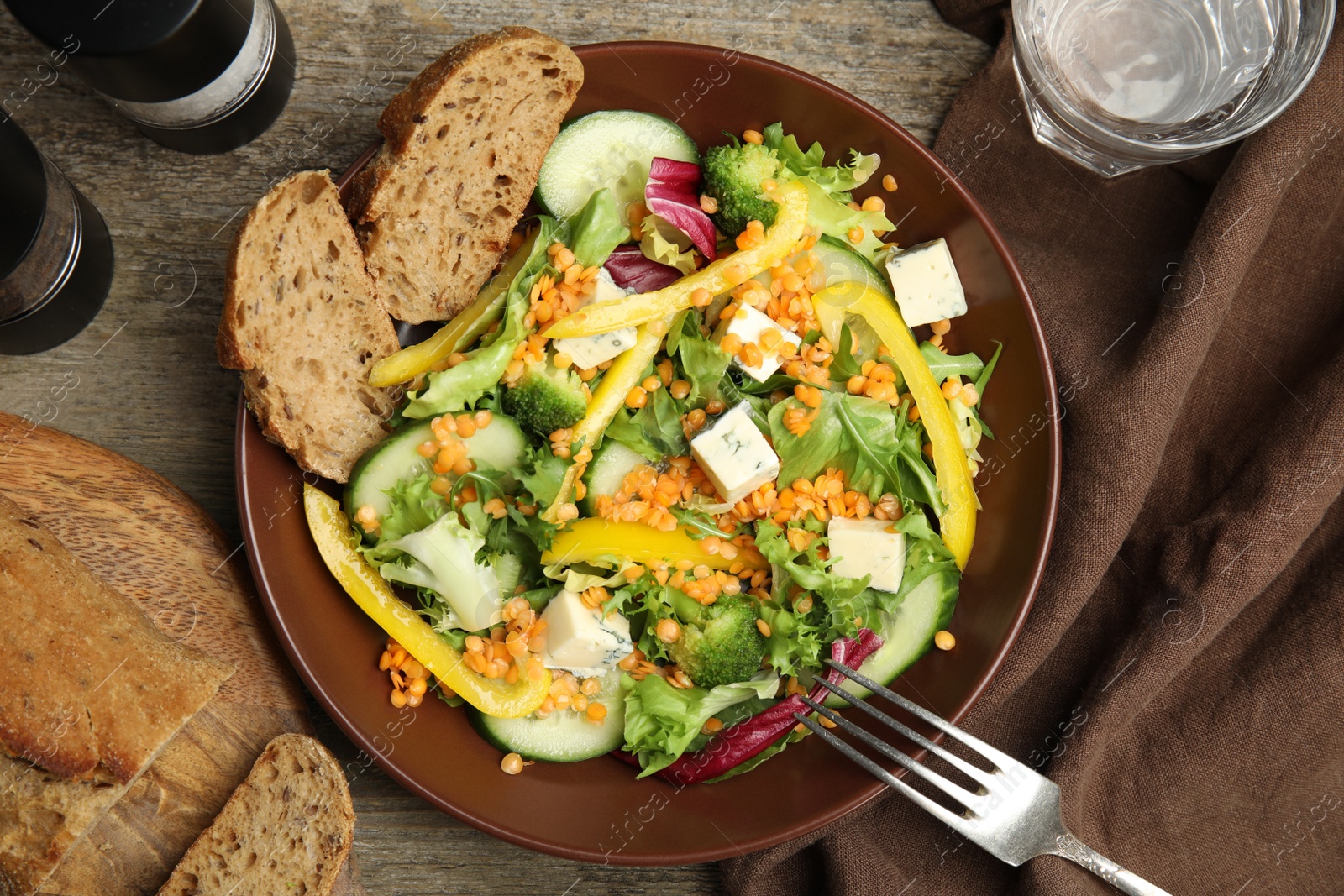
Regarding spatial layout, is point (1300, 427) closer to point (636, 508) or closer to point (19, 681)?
point (636, 508)

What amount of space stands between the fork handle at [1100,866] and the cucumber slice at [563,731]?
155cm

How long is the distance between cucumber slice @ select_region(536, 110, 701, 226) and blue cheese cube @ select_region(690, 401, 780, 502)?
83cm

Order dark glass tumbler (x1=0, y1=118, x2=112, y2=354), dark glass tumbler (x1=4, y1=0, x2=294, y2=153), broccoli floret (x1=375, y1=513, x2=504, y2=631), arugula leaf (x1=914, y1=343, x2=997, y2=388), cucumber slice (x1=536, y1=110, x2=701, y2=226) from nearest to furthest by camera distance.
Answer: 1. dark glass tumbler (x1=4, y1=0, x2=294, y2=153)
2. dark glass tumbler (x1=0, y1=118, x2=112, y2=354)
3. broccoli floret (x1=375, y1=513, x2=504, y2=631)
4. cucumber slice (x1=536, y1=110, x2=701, y2=226)
5. arugula leaf (x1=914, y1=343, x2=997, y2=388)

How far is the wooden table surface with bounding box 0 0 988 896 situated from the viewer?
11.1 feet

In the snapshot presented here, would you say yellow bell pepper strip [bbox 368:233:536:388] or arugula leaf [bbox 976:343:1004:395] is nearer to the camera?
yellow bell pepper strip [bbox 368:233:536:388]

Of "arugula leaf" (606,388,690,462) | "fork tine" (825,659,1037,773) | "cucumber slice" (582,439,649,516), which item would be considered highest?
"arugula leaf" (606,388,690,462)

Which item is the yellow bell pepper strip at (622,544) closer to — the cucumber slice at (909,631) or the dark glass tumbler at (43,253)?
the cucumber slice at (909,631)

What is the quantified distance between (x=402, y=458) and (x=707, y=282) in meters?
1.16

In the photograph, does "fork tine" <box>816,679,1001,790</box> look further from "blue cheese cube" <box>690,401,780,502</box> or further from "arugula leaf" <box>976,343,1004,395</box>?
"arugula leaf" <box>976,343,1004,395</box>

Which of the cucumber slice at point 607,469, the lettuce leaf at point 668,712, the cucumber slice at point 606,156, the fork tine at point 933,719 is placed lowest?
the lettuce leaf at point 668,712

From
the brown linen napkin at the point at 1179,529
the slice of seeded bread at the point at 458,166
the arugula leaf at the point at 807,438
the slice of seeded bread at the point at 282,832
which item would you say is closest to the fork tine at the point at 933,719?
the brown linen napkin at the point at 1179,529

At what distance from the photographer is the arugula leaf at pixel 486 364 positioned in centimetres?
292

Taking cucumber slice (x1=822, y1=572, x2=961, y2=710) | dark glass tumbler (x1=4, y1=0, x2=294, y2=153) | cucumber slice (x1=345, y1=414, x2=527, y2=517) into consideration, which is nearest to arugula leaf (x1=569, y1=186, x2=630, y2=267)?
cucumber slice (x1=345, y1=414, x2=527, y2=517)

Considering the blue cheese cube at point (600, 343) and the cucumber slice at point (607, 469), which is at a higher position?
the blue cheese cube at point (600, 343)
